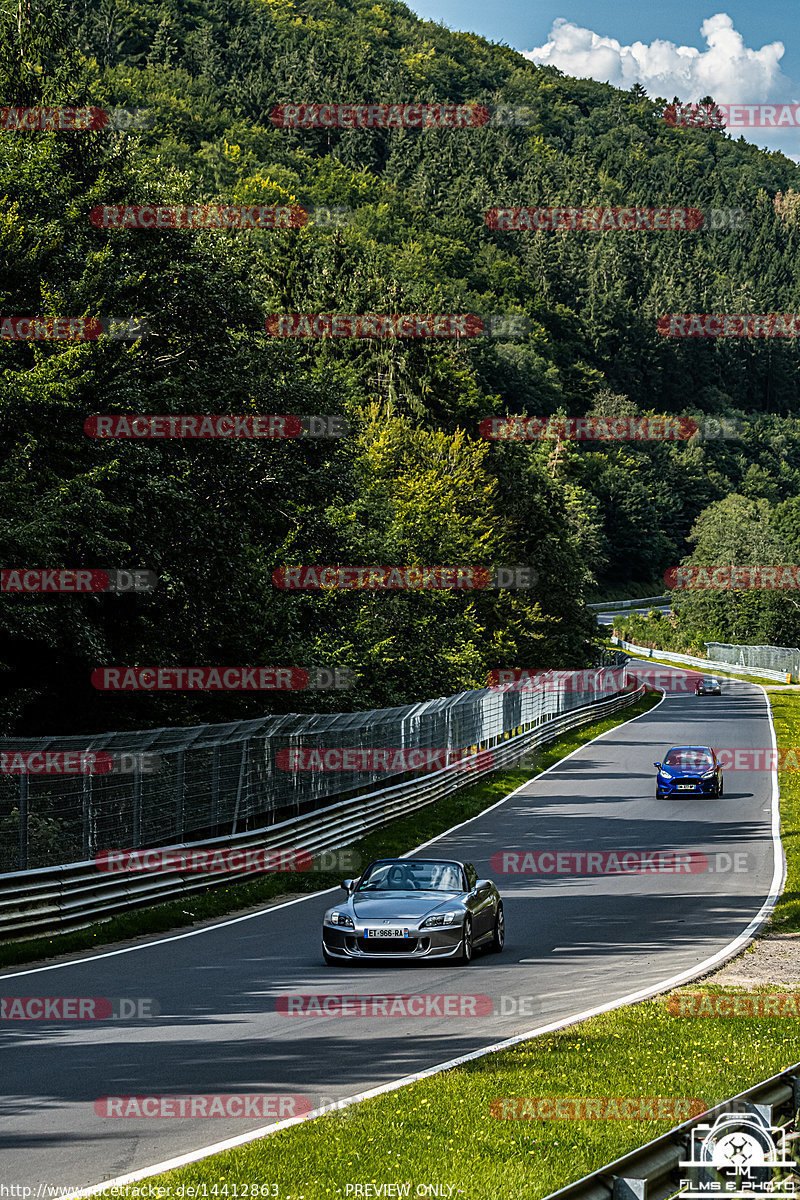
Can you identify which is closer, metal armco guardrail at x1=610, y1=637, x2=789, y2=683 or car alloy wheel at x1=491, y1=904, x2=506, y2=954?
car alloy wheel at x1=491, y1=904, x2=506, y2=954

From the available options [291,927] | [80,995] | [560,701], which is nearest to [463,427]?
[560,701]

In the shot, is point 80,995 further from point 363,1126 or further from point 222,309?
point 222,309
